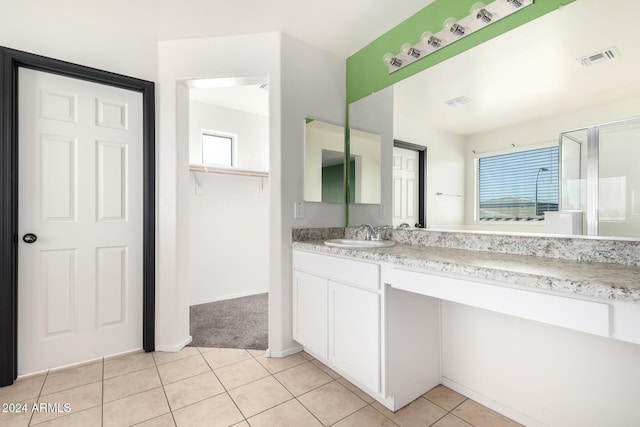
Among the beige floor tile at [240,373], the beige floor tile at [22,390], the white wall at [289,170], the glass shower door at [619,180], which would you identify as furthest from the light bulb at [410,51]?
the beige floor tile at [22,390]

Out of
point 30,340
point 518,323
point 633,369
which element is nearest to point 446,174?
point 518,323

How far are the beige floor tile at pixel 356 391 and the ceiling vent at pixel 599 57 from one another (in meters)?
1.98

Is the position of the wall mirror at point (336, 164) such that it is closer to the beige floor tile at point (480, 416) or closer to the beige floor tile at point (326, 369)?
the beige floor tile at point (326, 369)

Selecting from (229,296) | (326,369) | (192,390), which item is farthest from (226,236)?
(326,369)

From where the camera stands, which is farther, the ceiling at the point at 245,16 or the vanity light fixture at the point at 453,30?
the ceiling at the point at 245,16

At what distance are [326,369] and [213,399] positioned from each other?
739mm

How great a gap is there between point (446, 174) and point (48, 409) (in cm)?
266

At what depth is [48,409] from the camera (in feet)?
5.26

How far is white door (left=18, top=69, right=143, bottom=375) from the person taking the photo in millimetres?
1948

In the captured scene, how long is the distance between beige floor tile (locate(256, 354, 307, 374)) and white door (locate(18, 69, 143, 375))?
1.03 meters

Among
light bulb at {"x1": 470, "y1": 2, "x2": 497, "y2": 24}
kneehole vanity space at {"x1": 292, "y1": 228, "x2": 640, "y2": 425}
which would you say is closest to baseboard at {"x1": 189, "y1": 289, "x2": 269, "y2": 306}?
kneehole vanity space at {"x1": 292, "y1": 228, "x2": 640, "y2": 425}

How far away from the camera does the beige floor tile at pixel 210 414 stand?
149 centimetres

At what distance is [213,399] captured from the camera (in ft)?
5.56

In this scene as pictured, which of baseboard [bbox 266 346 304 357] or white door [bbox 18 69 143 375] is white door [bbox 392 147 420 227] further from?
white door [bbox 18 69 143 375]
